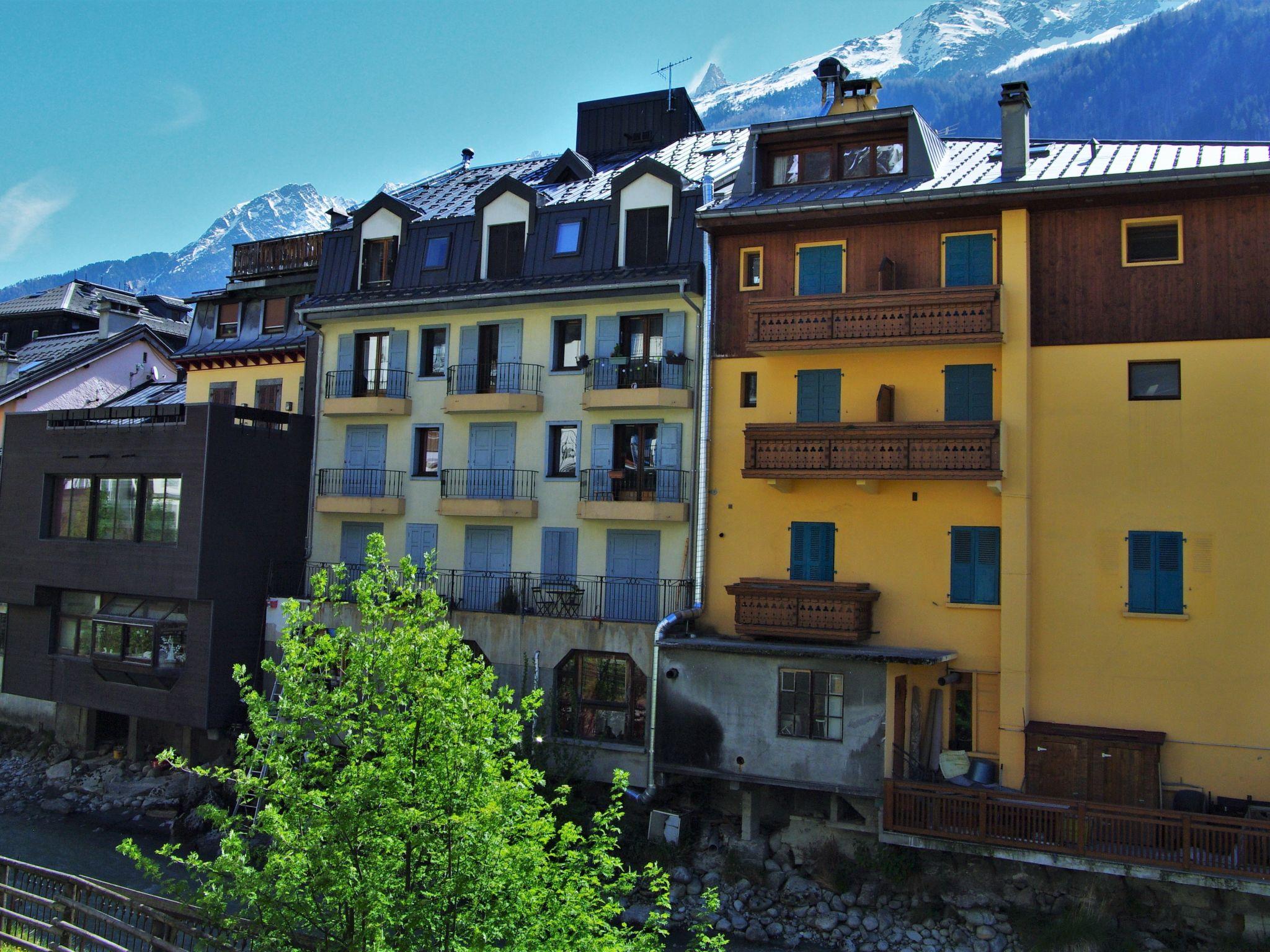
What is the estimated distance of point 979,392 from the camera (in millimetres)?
24391

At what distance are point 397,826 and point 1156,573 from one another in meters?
17.5

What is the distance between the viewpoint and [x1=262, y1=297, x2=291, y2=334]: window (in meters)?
36.2

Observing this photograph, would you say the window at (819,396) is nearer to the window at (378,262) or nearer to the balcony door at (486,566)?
the balcony door at (486,566)

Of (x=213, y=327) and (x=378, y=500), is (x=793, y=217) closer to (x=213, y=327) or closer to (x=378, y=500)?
(x=378, y=500)

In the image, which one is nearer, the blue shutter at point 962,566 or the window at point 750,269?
the blue shutter at point 962,566

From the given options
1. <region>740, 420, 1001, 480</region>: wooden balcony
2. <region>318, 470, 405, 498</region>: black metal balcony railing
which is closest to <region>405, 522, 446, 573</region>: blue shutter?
<region>318, 470, 405, 498</region>: black metal balcony railing

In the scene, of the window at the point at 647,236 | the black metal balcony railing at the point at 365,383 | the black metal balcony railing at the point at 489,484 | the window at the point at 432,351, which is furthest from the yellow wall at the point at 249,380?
the window at the point at 647,236

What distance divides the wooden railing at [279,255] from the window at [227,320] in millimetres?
1153

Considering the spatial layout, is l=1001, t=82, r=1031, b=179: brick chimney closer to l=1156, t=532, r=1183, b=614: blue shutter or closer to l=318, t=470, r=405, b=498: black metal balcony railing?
l=1156, t=532, r=1183, b=614: blue shutter

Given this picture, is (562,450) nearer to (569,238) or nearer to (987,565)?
(569,238)

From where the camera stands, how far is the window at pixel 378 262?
33125 millimetres

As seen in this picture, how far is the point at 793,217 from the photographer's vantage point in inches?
1030

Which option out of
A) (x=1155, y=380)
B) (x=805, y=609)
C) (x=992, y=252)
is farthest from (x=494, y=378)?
(x=1155, y=380)

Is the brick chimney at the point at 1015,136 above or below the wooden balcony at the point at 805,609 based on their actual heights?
above
